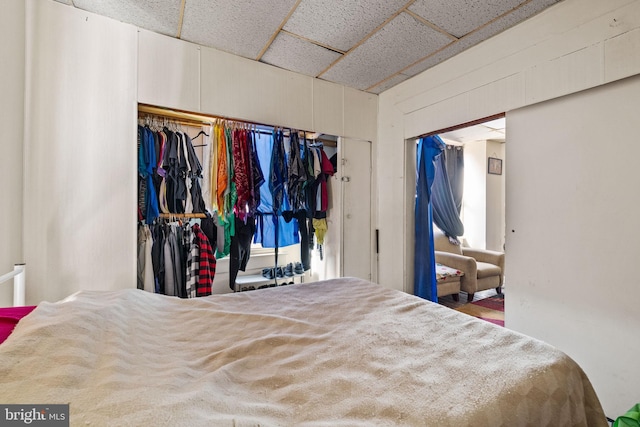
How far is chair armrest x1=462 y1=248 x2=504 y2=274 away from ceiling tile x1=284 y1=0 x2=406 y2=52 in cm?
339

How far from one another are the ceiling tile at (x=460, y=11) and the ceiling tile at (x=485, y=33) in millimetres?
74

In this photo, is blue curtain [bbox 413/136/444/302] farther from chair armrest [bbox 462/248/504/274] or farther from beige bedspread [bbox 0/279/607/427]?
beige bedspread [bbox 0/279/607/427]

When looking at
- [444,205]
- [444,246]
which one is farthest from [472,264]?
[444,205]

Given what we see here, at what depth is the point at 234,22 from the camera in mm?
1936

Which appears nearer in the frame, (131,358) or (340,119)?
(131,358)

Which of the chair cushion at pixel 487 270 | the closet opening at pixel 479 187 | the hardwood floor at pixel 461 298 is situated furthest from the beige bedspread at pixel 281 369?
the closet opening at pixel 479 187

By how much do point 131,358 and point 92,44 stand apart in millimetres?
2082

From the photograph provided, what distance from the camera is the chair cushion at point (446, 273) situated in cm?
334

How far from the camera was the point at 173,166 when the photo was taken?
223 centimetres

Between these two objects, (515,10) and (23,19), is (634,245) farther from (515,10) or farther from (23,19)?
(23,19)

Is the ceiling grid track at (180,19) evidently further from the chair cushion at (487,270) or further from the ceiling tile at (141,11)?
the chair cushion at (487,270)

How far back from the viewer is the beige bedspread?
66 cm

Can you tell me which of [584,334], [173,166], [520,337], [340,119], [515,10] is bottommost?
[584,334]

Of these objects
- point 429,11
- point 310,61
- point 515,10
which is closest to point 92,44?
point 310,61
